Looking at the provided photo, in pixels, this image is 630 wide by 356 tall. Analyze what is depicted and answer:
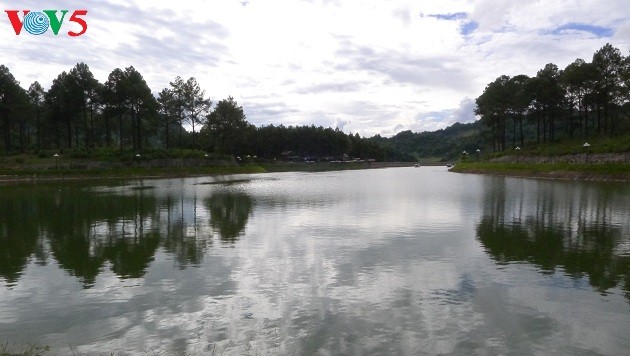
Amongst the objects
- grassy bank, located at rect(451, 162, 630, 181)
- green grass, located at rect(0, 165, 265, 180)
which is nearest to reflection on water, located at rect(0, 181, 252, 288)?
green grass, located at rect(0, 165, 265, 180)

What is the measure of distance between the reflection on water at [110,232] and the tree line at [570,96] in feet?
234

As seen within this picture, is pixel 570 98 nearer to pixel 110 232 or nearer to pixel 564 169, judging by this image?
pixel 564 169

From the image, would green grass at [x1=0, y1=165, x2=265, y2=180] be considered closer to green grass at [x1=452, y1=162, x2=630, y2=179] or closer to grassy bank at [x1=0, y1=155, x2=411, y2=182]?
grassy bank at [x1=0, y1=155, x2=411, y2=182]

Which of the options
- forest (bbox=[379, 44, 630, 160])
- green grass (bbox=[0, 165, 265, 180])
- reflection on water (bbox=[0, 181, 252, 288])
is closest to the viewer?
reflection on water (bbox=[0, 181, 252, 288])

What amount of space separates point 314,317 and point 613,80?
3378 inches

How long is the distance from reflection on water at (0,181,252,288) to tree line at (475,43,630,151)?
7146cm

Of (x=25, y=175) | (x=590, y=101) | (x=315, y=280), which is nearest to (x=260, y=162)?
(x=25, y=175)

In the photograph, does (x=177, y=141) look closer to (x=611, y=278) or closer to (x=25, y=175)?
(x=25, y=175)

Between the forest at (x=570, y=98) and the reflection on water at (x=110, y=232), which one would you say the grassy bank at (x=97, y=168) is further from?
the forest at (x=570, y=98)

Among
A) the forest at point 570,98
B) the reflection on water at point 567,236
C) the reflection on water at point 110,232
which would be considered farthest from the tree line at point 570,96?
the reflection on water at point 110,232

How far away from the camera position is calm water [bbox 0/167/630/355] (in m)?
8.30

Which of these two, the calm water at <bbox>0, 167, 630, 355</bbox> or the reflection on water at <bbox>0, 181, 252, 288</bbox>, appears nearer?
the calm water at <bbox>0, 167, 630, 355</bbox>

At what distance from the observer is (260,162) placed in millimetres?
136250

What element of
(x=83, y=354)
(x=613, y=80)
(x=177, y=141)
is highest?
(x=613, y=80)
